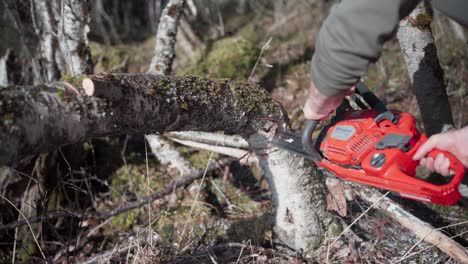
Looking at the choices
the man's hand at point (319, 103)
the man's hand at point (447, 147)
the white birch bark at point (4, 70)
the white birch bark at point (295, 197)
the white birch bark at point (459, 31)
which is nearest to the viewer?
the man's hand at point (447, 147)

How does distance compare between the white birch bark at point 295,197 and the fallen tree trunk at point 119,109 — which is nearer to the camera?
the fallen tree trunk at point 119,109

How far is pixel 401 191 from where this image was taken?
2082 mm

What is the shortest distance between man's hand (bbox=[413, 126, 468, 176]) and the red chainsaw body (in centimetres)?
3

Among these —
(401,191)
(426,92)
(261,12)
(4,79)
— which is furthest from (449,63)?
(4,79)

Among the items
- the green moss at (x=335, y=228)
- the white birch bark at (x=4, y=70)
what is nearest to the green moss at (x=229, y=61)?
the white birch bark at (x=4, y=70)

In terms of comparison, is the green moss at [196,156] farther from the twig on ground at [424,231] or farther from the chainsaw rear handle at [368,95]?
the chainsaw rear handle at [368,95]

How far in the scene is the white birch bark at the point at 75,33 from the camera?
12.0 ft

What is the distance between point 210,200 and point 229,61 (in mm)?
1961

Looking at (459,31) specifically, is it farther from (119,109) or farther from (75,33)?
(119,109)

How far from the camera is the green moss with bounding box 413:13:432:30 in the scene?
2.79 meters

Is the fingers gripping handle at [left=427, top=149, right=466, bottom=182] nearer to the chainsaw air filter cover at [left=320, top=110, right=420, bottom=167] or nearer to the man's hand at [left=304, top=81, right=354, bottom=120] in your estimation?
the chainsaw air filter cover at [left=320, top=110, right=420, bottom=167]

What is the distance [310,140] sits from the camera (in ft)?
7.54

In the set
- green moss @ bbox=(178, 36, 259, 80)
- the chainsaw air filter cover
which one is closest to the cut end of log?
the chainsaw air filter cover

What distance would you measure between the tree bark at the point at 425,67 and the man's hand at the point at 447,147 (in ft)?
3.36
